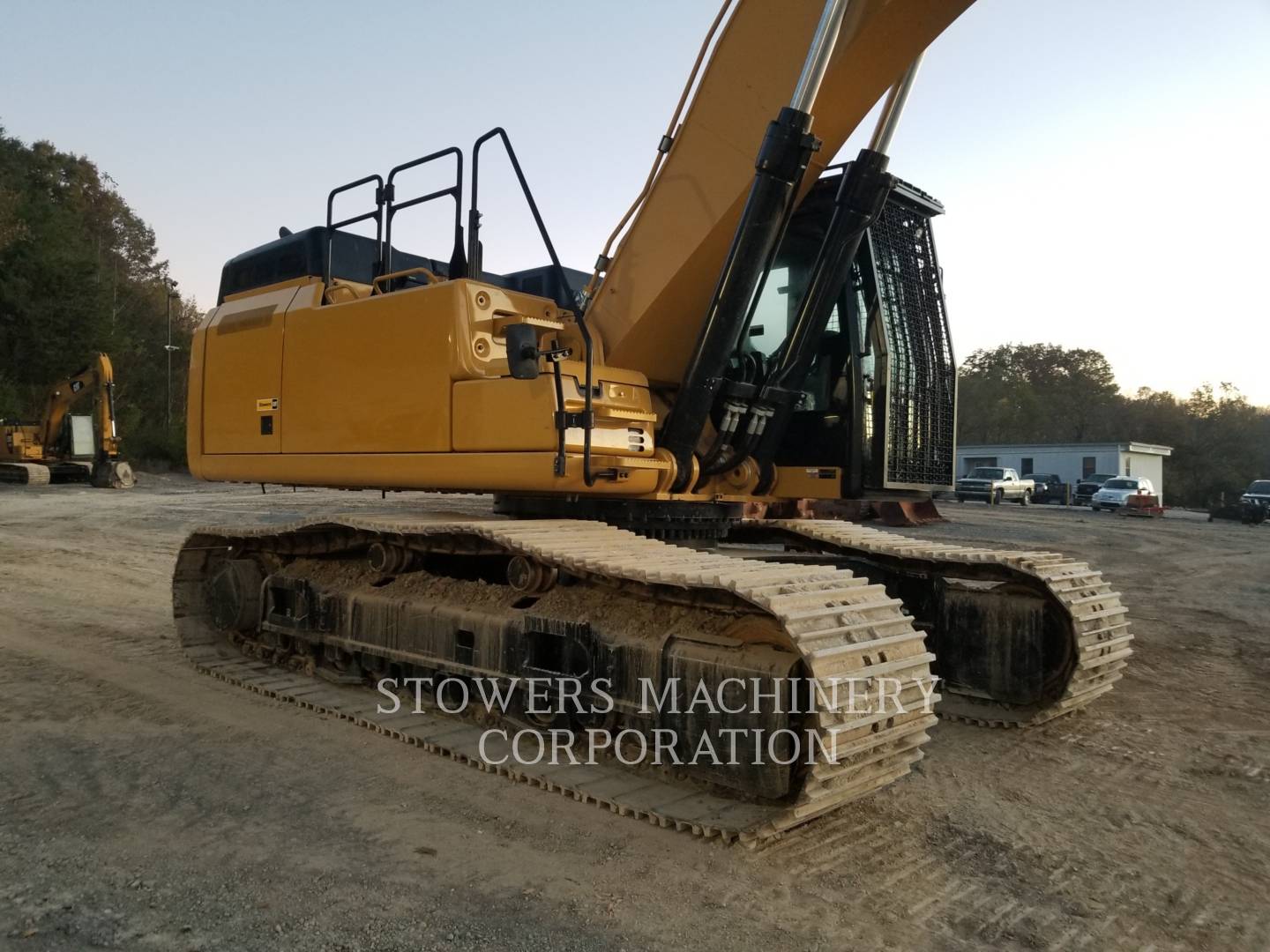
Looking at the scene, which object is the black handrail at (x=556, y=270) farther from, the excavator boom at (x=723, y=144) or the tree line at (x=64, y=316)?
the tree line at (x=64, y=316)

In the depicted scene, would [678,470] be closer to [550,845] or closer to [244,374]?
[550,845]

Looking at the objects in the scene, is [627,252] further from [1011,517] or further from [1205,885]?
[1011,517]

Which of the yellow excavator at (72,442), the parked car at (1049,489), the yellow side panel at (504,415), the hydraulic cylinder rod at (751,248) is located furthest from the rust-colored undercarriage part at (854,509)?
the parked car at (1049,489)

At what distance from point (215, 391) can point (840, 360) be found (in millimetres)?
4242

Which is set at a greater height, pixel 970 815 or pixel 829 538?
pixel 829 538

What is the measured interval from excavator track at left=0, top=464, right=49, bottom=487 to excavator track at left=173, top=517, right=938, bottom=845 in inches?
1097

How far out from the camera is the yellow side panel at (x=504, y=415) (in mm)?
4707

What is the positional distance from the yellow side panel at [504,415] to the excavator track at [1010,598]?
5.09ft

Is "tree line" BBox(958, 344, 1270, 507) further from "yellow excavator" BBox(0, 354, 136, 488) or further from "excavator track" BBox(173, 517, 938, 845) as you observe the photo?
"excavator track" BBox(173, 517, 938, 845)

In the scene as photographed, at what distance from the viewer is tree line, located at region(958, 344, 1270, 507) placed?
5331 cm

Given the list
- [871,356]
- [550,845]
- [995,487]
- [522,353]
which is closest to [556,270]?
[522,353]

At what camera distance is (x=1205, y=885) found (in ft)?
11.1

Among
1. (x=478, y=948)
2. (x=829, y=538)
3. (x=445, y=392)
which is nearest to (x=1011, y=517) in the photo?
(x=829, y=538)

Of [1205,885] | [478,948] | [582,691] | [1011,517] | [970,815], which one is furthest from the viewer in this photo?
[1011,517]
